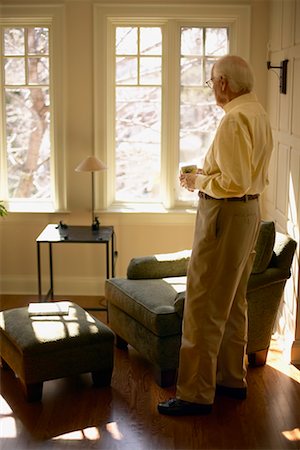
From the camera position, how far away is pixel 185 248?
18.0 ft

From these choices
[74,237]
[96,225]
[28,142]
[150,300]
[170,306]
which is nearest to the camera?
[170,306]

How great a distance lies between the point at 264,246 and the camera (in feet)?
12.7

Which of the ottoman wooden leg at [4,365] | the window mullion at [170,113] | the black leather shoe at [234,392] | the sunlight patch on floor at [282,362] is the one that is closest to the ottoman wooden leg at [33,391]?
the ottoman wooden leg at [4,365]

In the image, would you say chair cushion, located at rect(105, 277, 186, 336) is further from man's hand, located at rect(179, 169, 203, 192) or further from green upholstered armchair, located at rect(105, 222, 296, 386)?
man's hand, located at rect(179, 169, 203, 192)

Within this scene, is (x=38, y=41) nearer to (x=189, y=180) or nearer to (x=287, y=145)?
(x=287, y=145)

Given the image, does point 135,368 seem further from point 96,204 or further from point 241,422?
point 96,204

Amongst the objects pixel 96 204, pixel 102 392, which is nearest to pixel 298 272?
pixel 102 392

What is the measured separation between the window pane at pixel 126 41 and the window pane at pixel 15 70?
0.74 m

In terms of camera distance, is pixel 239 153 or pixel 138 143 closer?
pixel 239 153

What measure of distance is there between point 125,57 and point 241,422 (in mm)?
3013

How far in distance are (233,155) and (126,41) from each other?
8.26ft

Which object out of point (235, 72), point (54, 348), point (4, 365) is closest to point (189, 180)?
point (235, 72)

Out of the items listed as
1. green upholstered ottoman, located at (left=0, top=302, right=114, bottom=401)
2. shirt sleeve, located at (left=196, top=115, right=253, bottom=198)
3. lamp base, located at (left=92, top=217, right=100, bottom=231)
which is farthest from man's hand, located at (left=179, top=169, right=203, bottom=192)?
lamp base, located at (left=92, top=217, right=100, bottom=231)

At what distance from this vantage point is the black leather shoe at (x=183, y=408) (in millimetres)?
3473
